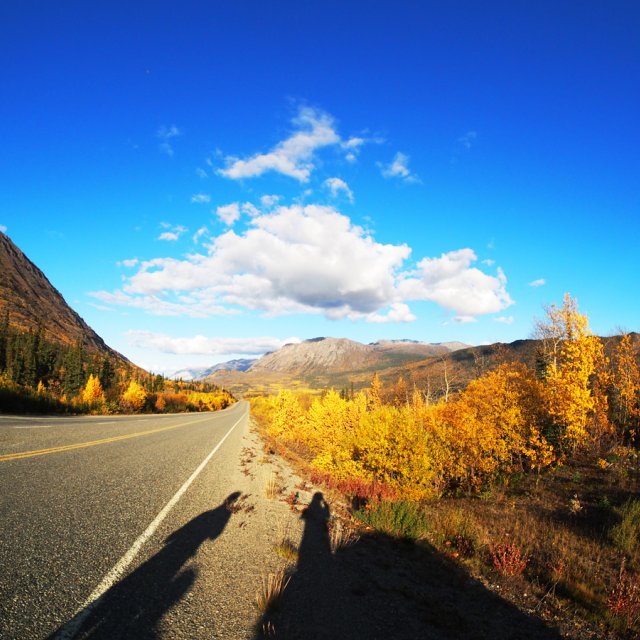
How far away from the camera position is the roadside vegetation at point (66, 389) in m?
25.3

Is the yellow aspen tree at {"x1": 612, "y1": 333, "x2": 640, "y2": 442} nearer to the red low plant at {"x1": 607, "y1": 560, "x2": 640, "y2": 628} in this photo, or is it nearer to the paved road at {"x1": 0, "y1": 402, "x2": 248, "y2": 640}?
the red low plant at {"x1": 607, "y1": 560, "x2": 640, "y2": 628}

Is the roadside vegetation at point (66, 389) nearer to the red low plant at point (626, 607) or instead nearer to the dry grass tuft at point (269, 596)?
the dry grass tuft at point (269, 596)

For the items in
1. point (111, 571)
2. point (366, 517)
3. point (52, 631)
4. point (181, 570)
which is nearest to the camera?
point (52, 631)

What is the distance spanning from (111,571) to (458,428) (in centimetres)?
1782

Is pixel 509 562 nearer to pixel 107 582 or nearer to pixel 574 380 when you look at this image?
pixel 107 582

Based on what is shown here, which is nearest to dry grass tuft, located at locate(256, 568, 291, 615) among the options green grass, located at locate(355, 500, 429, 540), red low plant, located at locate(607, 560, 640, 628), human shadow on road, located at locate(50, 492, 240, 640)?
human shadow on road, located at locate(50, 492, 240, 640)

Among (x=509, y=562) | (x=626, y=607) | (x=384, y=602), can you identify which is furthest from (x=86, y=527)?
(x=626, y=607)

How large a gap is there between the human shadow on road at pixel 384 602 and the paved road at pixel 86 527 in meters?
1.67

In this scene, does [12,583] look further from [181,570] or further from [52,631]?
[181,570]

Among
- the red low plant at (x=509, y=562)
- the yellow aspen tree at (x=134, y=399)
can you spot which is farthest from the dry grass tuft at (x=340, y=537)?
the yellow aspen tree at (x=134, y=399)

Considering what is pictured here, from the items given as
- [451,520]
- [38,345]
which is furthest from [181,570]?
[38,345]

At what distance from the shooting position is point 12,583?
3869 mm

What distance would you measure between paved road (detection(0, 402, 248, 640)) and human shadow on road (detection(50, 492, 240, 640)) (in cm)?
2

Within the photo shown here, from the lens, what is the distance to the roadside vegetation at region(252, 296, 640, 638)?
651 centimetres
